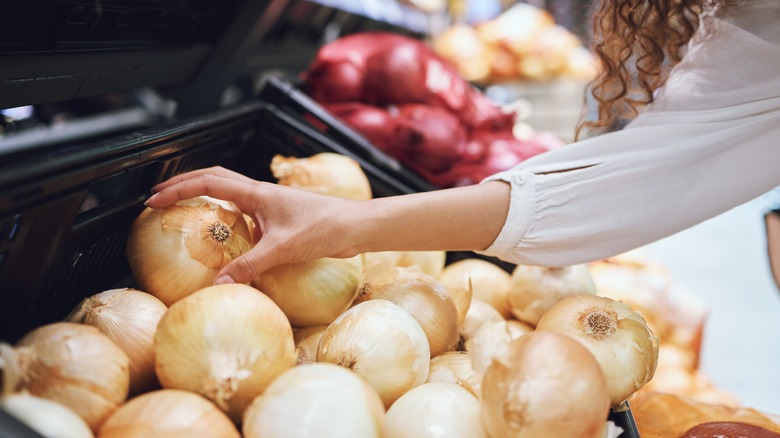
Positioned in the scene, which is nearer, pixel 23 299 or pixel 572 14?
pixel 23 299

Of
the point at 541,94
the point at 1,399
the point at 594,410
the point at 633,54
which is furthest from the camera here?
the point at 541,94

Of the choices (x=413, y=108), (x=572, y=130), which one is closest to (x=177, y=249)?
(x=413, y=108)

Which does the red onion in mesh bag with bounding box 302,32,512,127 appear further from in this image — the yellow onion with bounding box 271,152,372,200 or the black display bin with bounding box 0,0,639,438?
the yellow onion with bounding box 271,152,372,200

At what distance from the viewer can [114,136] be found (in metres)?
1.15

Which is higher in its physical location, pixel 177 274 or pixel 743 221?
pixel 177 274

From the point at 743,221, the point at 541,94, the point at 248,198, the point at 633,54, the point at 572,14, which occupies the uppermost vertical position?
the point at 633,54

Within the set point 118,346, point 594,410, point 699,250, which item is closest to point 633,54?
point 594,410

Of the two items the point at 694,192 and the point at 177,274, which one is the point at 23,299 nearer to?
the point at 177,274

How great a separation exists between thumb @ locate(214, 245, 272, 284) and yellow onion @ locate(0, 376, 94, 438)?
276 millimetres

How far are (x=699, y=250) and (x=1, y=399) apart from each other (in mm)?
4019

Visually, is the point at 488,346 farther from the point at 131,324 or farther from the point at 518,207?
the point at 131,324

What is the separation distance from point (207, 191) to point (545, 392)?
23.1 inches

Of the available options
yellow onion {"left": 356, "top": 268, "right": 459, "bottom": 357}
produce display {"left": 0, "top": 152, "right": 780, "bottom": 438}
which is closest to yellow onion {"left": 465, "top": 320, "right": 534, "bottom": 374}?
produce display {"left": 0, "top": 152, "right": 780, "bottom": 438}

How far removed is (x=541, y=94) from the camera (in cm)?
385
